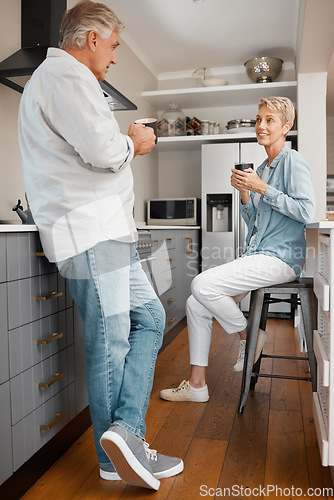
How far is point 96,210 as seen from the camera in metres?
1.37

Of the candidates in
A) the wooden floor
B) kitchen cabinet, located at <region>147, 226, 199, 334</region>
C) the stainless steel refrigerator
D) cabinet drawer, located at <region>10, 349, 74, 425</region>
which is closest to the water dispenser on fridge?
the stainless steel refrigerator

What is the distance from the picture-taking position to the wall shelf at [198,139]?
4426 millimetres

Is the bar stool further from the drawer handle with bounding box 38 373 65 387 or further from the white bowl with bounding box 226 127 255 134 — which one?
the white bowl with bounding box 226 127 255 134

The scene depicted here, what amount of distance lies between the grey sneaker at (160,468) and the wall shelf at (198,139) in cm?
338

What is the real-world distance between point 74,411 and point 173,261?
6.25ft

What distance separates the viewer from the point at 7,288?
130 centimetres

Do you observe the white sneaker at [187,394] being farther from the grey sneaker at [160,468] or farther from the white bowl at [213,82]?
the white bowl at [213,82]

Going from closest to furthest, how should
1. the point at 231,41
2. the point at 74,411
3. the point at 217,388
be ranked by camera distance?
the point at 74,411 < the point at 217,388 < the point at 231,41

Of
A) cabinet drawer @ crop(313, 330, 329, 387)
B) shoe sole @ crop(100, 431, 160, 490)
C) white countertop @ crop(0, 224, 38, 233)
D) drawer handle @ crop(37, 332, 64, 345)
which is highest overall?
white countertop @ crop(0, 224, 38, 233)

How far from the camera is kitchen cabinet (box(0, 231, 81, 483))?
1.30 meters

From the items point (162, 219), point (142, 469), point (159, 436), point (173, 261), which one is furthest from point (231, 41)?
point (142, 469)

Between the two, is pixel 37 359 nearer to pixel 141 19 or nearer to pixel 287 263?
pixel 287 263

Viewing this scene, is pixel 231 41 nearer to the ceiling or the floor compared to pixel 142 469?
nearer to the ceiling

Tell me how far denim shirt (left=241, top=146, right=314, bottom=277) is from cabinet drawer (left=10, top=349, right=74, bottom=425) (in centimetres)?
101
